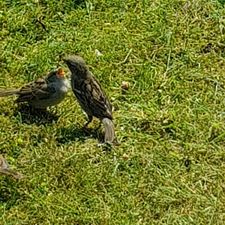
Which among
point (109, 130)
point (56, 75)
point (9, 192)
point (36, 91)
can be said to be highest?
point (56, 75)

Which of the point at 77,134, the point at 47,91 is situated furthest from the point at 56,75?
the point at 77,134

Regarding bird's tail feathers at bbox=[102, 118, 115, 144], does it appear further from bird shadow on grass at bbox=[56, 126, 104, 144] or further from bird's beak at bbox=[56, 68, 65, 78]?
Answer: bird's beak at bbox=[56, 68, 65, 78]

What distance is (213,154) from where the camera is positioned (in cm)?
775

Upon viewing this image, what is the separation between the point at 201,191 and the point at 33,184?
A: 4.46 feet

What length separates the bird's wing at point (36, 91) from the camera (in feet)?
26.2

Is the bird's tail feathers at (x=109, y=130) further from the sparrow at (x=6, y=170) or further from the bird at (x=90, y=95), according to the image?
the sparrow at (x=6, y=170)

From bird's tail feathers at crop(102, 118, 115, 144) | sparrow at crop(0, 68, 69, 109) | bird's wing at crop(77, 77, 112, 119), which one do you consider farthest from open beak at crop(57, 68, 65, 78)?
bird's tail feathers at crop(102, 118, 115, 144)

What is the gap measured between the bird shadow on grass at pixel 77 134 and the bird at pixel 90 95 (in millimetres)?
74

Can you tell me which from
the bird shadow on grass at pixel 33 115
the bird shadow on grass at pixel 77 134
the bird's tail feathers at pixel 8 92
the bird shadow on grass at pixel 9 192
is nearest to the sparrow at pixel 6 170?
the bird shadow on grass at pixel 9 192

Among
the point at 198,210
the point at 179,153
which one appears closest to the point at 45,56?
the point at 179,153

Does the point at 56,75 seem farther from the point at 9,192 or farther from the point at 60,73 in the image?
the point at 9,192

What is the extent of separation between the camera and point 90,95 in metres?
7.82

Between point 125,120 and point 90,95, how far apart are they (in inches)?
17.0

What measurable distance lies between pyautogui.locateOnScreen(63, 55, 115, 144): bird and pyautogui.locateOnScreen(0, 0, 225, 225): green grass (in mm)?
154
